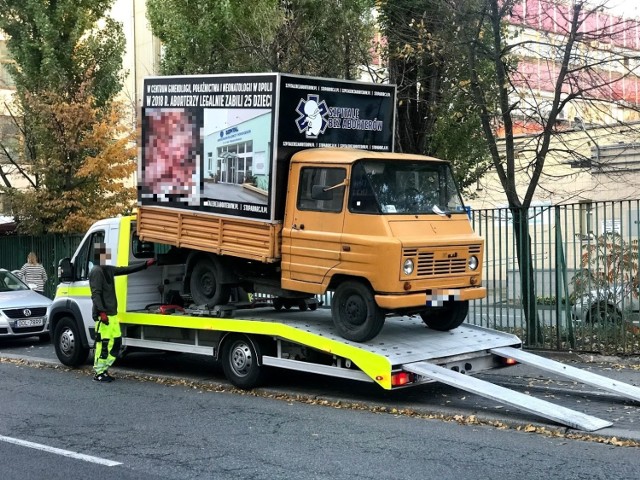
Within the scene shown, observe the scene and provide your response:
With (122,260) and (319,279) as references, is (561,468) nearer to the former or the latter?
(319,279)

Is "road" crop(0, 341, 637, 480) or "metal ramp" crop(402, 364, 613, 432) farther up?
"metal ramp" crop(402, 364, 613, 432)

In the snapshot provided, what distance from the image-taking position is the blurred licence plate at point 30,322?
1509 centimetres

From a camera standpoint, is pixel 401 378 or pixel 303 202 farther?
pixel 303 202

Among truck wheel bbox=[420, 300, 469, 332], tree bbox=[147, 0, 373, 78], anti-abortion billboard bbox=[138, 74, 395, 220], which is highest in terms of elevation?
tree bbox=[147, 0, 373, 78]

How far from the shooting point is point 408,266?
8.91 meters

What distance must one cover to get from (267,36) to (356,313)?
8.89 meters

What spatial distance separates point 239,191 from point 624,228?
5.74 m

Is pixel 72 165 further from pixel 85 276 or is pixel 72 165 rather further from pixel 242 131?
pixel 242 131

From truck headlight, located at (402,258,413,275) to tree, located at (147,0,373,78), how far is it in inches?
330

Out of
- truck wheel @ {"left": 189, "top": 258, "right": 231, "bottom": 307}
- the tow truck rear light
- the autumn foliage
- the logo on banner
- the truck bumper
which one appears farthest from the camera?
the autumn foliage

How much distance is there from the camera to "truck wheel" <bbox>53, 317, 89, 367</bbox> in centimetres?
1238

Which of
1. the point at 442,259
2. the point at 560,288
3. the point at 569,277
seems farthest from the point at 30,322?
the point at 569,277

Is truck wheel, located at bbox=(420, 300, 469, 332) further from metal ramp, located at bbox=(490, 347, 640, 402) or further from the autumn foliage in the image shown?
the autumn foliage

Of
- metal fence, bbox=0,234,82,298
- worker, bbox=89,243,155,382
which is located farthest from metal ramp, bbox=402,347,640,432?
metal fence, bbox=0,234,82,298
